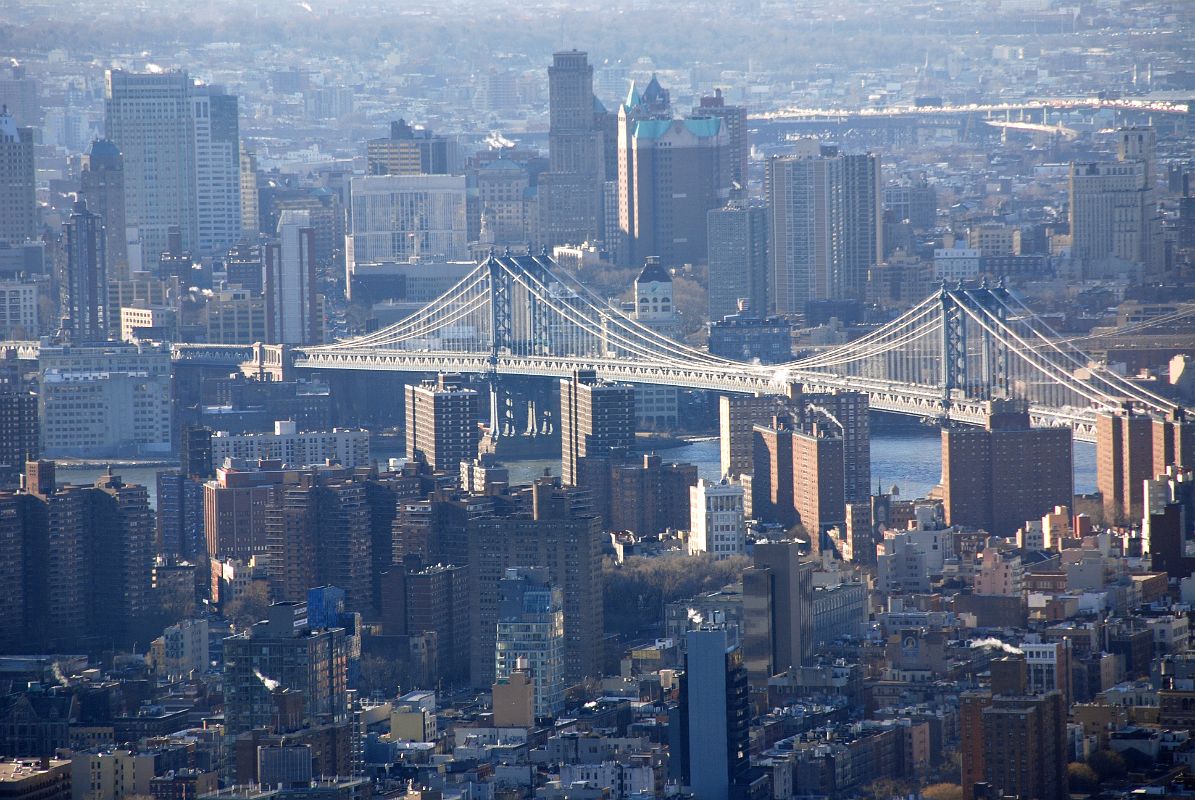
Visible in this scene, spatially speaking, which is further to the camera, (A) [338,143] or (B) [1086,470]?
(A) [338,143]

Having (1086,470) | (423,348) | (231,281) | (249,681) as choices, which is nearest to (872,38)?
(231,281)

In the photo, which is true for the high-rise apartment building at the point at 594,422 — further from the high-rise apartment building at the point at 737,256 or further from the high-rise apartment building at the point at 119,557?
the high-rise apartment building at the point at 737,256

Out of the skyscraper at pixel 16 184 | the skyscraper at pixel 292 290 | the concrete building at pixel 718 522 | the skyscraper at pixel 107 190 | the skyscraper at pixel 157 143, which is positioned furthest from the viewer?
the skyscraper at pixel 157 143

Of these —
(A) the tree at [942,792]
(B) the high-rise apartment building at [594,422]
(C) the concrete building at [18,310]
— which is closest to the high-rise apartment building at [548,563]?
(A) the tree at [942,792]

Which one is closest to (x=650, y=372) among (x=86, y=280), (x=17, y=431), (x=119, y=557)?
(x=17, y=431)

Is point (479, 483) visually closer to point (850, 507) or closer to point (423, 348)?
point (850, 507)

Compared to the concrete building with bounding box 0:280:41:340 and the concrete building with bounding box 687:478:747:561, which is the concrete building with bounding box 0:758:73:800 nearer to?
the concrete building with bounding box 687:478:747:561
